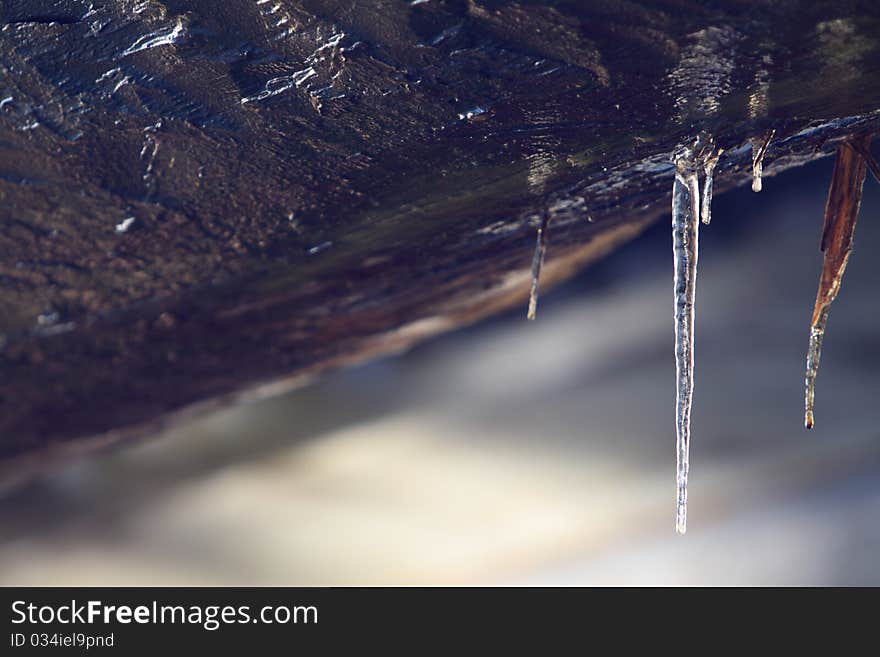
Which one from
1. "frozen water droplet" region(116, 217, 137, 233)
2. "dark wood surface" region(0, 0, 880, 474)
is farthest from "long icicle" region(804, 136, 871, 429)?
"frozen water droplet" region(116, 217, 137, 233)

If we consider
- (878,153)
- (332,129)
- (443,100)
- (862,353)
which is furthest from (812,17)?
(862,353)

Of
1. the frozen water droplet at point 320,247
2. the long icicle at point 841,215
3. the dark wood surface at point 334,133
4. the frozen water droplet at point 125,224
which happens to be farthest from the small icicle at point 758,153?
the frozen water droplet at point 125,224

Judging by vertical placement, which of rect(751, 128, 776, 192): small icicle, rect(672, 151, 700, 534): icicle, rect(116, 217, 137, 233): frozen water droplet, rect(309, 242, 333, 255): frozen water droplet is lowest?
rect(672, 151, 700, 534): icicle

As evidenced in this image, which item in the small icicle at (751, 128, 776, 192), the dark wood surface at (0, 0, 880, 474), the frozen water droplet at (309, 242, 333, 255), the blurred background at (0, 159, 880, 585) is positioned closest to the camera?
the dark wood surface at (0, 0, 880, 474)

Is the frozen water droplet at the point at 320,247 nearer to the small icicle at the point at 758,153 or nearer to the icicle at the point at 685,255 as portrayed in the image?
the icicle at the point at 685,255

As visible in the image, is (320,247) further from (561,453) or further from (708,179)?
(561,453)

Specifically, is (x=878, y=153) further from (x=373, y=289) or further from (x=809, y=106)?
(x=373, y=289)

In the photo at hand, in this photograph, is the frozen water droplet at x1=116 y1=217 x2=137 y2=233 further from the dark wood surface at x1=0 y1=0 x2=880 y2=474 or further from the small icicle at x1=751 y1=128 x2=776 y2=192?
the small icicle at x1=751 y1=128 x2=776 y2=192

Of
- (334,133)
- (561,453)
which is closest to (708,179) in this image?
(334,133)
